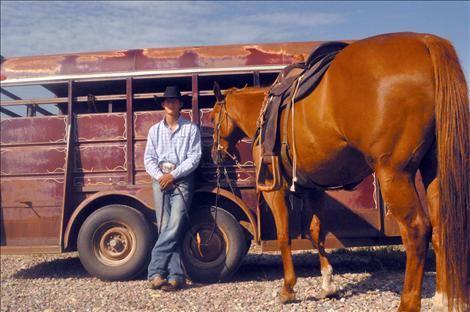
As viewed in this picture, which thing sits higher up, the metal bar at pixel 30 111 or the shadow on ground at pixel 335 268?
the metal bar at pixel 30 111

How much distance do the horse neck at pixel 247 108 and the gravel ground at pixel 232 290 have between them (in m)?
1.76

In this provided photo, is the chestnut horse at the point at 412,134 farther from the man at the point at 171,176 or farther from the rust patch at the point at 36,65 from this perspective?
the rust patch at the point at 36,65

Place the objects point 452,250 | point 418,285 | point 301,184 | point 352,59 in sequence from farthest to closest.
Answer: point 301,184 < point 352,59 < point 418,285 < point 452,250

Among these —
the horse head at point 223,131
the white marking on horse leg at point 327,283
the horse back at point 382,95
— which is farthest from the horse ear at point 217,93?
the white marking on horse leg at point 327,283

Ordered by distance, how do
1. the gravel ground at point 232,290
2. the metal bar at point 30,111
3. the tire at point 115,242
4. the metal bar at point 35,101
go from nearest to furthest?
the gravel ground at point 232,290
the tire at point 115,242
the metal bar at point 35,101
the metal bar at point 30,111

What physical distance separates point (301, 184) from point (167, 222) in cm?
175

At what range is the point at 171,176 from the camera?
486 centimetres

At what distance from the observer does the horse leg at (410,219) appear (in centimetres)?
296

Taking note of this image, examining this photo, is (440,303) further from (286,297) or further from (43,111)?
(43,111)

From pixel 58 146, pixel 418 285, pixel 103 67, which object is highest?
pixel 103 67

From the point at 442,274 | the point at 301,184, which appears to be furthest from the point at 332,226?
the point at 442,274

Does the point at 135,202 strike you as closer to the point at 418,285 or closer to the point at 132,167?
the point at 132,167

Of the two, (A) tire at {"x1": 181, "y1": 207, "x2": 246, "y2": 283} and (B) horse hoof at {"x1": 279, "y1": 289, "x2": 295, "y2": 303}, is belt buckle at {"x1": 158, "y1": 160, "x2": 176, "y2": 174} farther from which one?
(B) horse hoof at {"x1": 279, "y1": 289, "x2": 295, "y2": 303}

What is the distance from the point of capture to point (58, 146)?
5398 mm
